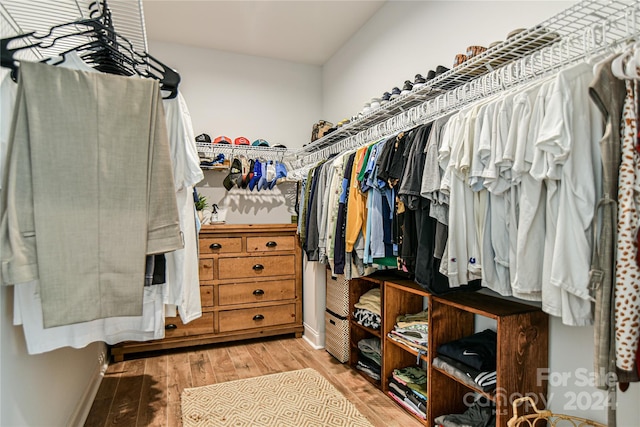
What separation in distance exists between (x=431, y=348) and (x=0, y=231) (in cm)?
189

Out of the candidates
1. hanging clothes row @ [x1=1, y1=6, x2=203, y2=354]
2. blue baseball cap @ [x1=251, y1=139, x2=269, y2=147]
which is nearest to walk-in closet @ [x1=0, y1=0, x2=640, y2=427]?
hanging clothes row @ [x1=1, y1=6, x2=203, y2=354]

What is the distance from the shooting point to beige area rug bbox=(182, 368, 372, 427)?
2.03 meters

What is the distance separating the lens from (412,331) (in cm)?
217

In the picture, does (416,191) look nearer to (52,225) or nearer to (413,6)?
(52,225)

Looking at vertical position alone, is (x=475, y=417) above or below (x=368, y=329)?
below

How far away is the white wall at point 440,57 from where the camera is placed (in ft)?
5.08

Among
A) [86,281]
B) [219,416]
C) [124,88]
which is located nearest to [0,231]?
[86,281]

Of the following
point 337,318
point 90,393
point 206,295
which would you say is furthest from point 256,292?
point 90,393

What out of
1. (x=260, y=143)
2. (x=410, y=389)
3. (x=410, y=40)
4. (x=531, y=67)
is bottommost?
(x=410, y=389)

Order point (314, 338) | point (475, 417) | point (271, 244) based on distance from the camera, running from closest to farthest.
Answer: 1. point (475, 417)
2. point (314, 338)
3. point (271, 244)

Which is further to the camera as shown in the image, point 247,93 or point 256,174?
point 247,93

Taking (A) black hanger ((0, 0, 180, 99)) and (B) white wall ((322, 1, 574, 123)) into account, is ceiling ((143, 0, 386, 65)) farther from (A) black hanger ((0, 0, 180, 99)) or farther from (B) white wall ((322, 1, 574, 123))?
(A) black hanger ((0, 0, 180, 99))

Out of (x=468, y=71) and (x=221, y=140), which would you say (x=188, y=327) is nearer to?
(x=221, y=140)

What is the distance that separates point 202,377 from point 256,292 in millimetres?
858
